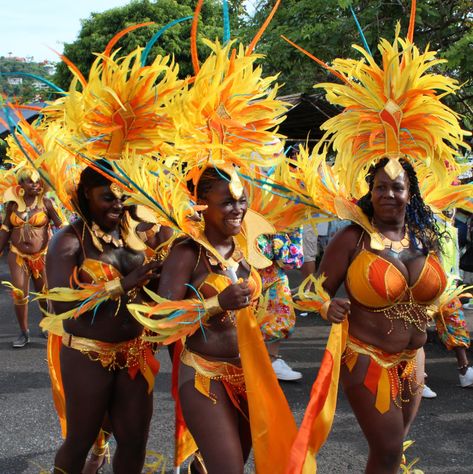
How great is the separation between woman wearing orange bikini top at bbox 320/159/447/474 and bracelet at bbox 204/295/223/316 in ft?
1.97

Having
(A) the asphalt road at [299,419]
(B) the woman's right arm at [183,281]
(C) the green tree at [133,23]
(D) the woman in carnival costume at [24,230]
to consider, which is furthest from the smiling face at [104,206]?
(C) the green tree at [133,23]

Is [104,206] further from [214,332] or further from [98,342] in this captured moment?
[214,332]

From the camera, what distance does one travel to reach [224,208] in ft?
9.61

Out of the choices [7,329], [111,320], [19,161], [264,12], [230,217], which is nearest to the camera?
A: [230,217]

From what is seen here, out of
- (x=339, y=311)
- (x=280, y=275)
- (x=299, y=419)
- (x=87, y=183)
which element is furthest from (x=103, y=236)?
(x=280, y=275)

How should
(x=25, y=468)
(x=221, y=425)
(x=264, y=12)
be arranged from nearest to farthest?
(x=221, y=425) → (x=25, y=468) → (x=264, y=12)

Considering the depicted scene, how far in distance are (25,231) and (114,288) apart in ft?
13.9

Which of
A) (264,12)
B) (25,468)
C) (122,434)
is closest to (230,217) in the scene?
(122,434)

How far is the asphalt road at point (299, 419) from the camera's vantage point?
4.14m

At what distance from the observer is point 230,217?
2930mm

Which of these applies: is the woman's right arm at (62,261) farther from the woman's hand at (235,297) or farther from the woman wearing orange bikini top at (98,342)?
the woman's hand at (235,297)

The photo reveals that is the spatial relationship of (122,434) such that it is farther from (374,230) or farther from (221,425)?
(374,230)

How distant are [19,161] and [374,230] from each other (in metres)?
3.68

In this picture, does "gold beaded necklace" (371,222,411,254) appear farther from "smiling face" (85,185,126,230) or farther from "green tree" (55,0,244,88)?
"green tree" (55,0,244,88)
